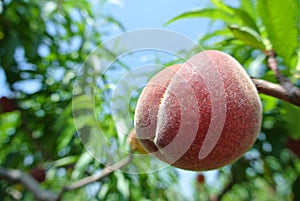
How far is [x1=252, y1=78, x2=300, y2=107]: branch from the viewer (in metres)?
0.74

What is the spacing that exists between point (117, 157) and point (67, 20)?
37.7 inches

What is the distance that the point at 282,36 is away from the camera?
102cm

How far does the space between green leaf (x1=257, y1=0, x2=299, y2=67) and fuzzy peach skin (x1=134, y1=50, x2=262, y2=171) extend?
370mm

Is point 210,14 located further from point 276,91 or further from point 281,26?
point 276,91

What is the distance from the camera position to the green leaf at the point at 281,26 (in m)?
0.99

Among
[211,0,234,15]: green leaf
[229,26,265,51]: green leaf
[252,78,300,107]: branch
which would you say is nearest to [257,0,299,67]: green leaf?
[229,26,265,51]: green leaf

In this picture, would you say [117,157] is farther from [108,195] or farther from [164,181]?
[164,181]

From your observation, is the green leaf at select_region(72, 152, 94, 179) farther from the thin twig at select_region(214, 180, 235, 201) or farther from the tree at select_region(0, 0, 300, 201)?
the thin twig at select_region(214, 180, 235, 201)

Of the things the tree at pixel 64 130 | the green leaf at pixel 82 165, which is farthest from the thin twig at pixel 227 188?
the green leaf at pixel 82 165

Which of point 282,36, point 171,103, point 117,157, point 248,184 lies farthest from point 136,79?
point 248,184

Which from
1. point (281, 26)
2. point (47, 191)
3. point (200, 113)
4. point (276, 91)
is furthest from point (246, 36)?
point (47, 191)

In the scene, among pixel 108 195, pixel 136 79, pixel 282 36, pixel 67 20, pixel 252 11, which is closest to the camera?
pixel 136 79

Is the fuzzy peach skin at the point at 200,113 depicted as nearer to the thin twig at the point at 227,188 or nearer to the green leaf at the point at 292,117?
the green leaf at the point at 292,117

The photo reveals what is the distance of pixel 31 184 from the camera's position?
142cm
